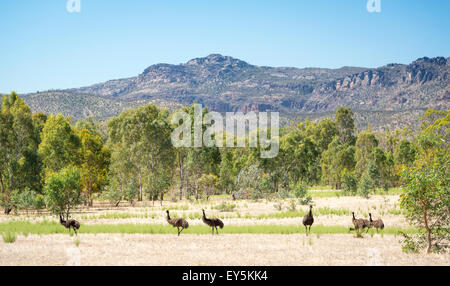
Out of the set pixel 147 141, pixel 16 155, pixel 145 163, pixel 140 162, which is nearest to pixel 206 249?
pixel 16 155

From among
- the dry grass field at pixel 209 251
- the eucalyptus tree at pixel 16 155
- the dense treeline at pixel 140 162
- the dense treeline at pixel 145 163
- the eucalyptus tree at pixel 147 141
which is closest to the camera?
the dry grass field at pixel 209 251

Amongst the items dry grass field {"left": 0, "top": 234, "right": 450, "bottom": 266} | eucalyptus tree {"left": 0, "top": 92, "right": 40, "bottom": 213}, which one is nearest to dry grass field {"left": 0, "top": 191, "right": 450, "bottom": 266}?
dry grass field {"left": 0, "top": 234, "right": 450, "bottom": 266}

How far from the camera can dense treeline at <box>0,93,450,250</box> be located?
120 ft

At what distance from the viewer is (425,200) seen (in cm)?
1464

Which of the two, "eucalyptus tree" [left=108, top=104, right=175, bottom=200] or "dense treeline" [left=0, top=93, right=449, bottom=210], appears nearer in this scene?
"dense treeline" [left=0, top=93, right=449, bottom=210]

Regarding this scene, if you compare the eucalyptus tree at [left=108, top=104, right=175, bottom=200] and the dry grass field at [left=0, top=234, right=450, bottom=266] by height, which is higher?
the eucalyptus tree at [left=108, top=104, right=175, bottom=200]

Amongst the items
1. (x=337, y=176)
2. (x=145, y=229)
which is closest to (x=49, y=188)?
(x=145, y=229)

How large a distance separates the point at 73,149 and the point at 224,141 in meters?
39.0

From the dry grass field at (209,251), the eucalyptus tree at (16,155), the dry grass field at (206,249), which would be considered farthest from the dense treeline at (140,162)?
the dry grass field at (209,251)

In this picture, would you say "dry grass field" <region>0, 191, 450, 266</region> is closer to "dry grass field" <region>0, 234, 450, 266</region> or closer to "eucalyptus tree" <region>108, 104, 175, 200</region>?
"dry grass field" <region>0, 234, 450, 266</region>

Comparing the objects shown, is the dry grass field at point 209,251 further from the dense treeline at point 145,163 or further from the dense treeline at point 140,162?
the dense treeline at point 140,162

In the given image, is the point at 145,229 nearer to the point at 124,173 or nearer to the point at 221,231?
the point at 221,231

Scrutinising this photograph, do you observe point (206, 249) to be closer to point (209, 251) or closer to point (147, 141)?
point (209, 251)

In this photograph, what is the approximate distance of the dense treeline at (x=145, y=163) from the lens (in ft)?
120
